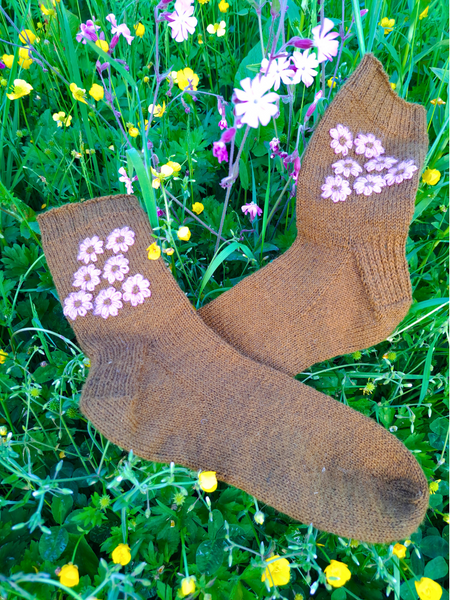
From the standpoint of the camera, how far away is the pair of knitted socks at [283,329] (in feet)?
4.33

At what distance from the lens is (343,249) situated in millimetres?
1647

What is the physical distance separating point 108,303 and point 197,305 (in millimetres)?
346

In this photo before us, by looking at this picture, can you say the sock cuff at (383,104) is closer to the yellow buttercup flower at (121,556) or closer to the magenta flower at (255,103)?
the magenta flower at (255,103)

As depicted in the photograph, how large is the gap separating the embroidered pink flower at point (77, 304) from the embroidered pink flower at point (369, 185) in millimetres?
1122

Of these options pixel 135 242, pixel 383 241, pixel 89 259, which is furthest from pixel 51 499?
pixel 383 241

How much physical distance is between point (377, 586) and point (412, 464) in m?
0.37

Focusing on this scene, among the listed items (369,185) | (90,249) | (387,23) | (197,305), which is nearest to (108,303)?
(90,249)

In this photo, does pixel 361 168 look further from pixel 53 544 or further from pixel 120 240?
pixel 53 544

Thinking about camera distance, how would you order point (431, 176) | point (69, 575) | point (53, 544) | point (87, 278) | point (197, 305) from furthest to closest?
point (197, 305) → point (87, 278) → point (431, 176) → point (53, 544) → point (69, 575)

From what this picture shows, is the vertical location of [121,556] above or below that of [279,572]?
above

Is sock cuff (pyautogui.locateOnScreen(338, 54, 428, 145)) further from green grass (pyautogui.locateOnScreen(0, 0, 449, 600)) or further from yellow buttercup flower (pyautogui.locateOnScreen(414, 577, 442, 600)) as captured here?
yellow buttercup flower (pyautogui.locateOnScreen(414, 577, 442, 600))

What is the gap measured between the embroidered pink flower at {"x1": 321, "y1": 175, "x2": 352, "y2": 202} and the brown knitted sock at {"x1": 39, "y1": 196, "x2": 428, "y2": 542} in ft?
2.32

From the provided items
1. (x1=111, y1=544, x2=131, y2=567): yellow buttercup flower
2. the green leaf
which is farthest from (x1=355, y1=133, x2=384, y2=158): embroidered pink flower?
the green leaf

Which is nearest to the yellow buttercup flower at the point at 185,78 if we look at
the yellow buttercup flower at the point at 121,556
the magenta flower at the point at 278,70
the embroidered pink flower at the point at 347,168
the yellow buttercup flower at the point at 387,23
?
the magenta flower at the point at 278,70
